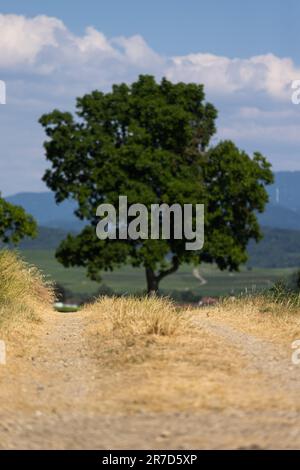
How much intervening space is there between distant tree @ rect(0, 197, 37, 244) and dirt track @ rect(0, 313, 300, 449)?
3093 centimetres

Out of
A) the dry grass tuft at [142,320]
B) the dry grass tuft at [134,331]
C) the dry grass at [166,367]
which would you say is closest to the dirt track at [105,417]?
the dry grass at [166,367]

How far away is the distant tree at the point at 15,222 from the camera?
43531mm

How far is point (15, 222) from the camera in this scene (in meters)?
44.1

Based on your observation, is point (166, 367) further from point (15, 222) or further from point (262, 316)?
point (15, 222)

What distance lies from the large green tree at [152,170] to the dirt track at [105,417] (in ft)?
96.8

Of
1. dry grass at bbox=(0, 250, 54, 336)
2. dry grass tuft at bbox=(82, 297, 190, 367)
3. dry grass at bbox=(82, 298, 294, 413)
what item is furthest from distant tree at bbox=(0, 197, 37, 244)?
dry grass at bbox=(82, 298, 294, 413)

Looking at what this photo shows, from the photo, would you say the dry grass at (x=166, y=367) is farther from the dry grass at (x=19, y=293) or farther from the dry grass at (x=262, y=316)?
the dry grass at (x=19, y=293)

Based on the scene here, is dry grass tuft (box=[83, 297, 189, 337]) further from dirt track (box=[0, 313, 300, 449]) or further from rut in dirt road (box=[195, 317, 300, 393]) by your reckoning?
dirt track (box=[0, 313, 300, 449])

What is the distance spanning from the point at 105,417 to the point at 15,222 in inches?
1413

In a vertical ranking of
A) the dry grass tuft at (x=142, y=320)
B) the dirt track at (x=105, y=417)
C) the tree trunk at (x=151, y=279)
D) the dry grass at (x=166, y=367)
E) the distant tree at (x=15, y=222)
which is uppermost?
the distant tree at (x=15, y=222)

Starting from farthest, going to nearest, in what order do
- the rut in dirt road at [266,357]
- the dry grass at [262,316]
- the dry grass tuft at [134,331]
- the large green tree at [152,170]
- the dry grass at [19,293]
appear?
the large green tree at [152,170]
the dry grass at [19,293]
the dry grass at [262,316]
the dry grass tuft at [134,331]
the rut in dirt road at [266,357]
